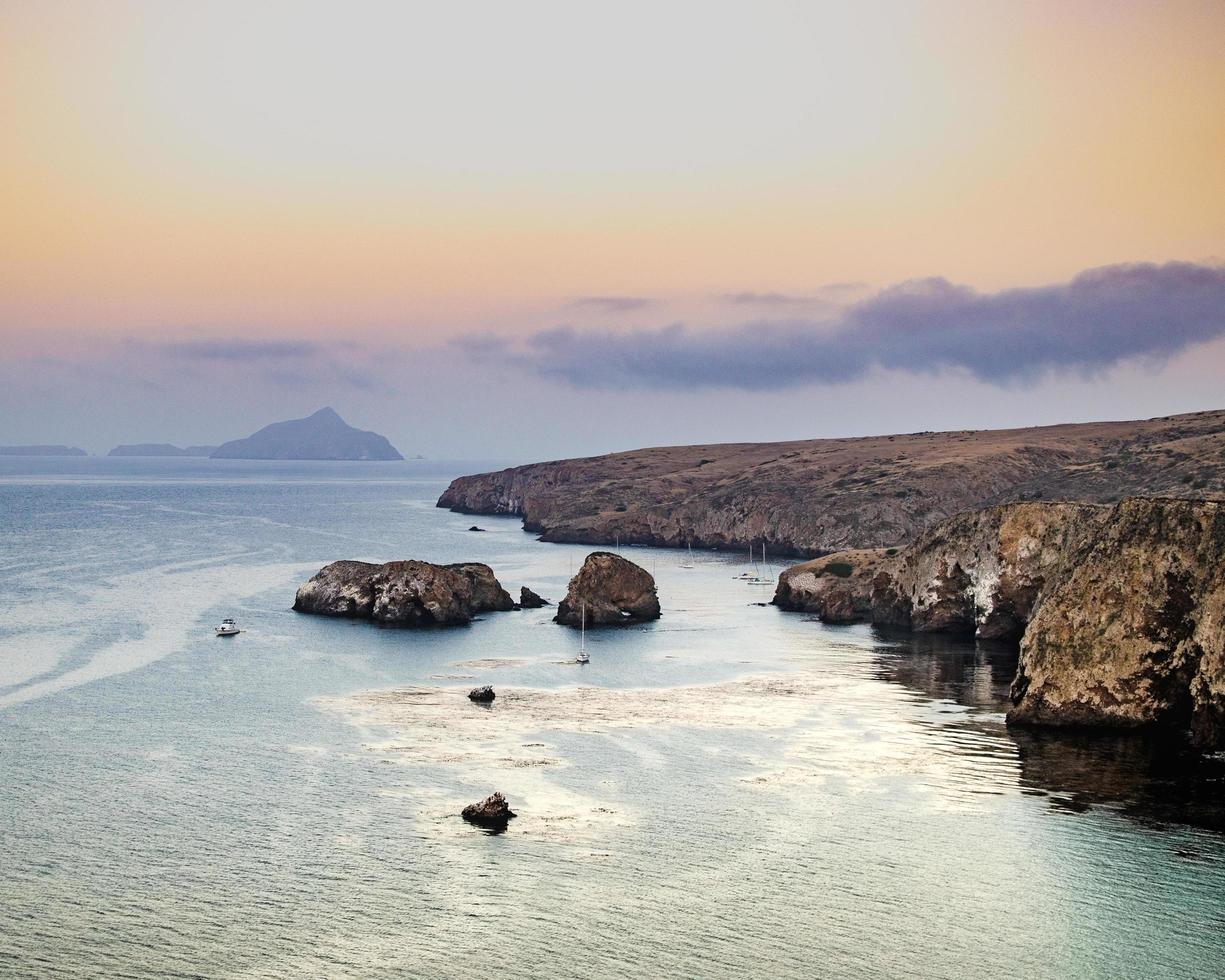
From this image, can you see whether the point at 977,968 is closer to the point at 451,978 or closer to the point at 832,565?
the point at 451,978

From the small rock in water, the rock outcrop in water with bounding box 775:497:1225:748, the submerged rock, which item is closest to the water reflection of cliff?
the rock outcrop in water with bounding box 775:497:1225:748

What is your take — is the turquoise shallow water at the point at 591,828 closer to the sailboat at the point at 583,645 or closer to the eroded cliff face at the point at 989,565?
the sailboat at the point at 583,645

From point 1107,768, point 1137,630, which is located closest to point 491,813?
point 1107,768

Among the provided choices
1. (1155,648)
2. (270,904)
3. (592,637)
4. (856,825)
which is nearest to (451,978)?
(270,904)

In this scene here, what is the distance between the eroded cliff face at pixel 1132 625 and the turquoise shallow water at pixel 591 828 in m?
3.19

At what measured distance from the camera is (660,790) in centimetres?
6750

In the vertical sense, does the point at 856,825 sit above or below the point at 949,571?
below

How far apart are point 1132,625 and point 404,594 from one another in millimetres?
76910

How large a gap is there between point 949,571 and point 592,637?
116ft

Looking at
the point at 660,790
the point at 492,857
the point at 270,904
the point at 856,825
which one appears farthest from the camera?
the point at 660,790

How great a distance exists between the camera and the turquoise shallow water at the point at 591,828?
46.8 m

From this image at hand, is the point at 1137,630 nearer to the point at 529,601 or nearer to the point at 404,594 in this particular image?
the point at 404,594

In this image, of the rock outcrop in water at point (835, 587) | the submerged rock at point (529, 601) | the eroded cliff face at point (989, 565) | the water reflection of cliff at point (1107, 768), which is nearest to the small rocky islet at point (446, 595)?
the submerged rock at point (529, 601)

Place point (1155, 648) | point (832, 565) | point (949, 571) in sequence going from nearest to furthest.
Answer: point (1155, 648) < point (949, 571) < point (832, 565)
